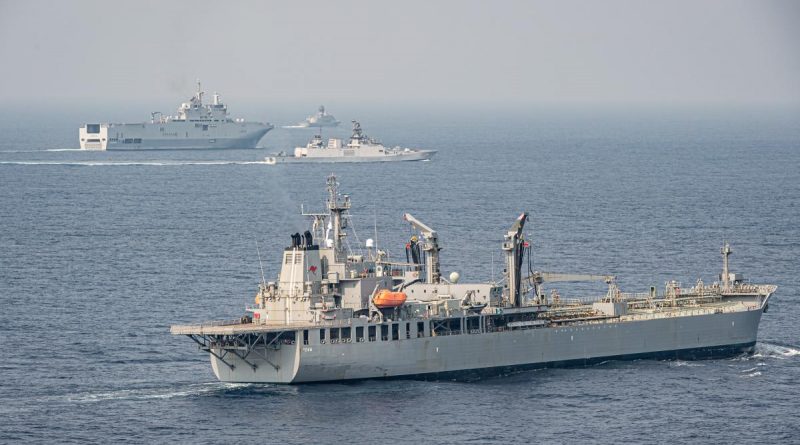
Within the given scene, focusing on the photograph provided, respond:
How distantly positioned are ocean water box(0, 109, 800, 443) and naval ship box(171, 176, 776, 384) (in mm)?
1266

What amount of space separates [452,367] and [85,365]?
61.1ft

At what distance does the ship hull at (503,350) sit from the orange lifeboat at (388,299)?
1.84 m

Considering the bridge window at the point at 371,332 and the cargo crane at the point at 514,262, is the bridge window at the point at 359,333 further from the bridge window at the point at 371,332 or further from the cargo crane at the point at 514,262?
the cargo crane at the point at 514,262

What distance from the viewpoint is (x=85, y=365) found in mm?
77938

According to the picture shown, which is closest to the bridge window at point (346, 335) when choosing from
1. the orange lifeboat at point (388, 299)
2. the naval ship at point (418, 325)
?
the naval ship at point (418, 325)

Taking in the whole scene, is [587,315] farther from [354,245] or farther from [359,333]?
[354,245]

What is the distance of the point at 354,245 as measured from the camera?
11425cm

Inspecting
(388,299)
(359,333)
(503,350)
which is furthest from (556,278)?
(359,333)

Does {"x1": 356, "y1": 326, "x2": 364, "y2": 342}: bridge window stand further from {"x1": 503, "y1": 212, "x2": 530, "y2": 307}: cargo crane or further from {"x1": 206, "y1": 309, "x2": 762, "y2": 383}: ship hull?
Answer: {"x1": 503, "y1": 212, "x2": 530, "y2": 307}: cargo crane

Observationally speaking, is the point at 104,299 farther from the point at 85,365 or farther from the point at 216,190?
the point at 216,190

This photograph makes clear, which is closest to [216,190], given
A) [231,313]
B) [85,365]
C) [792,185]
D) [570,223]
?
[570,223]

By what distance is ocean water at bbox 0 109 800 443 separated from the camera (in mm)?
67750

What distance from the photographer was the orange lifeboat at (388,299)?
75.4 meters

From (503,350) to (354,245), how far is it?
120ft
